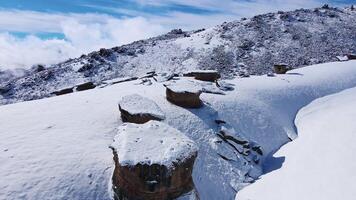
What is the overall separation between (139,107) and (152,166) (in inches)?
224

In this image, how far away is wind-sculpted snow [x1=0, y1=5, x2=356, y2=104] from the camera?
4534 cm

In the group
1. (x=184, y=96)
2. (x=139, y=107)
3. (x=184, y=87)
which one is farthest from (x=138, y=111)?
(x=184, y=87)

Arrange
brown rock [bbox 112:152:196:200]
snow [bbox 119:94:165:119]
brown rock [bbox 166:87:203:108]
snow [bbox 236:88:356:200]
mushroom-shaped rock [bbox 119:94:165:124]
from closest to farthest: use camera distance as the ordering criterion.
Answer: brown rock [bbox 112:152:196:200], snow [bbox 236:88:356:200], mushroom-shaped rock [bbox 119:94:165:124], snow [bbox 119:94:165:119], brown rock [bbox 166:87:203:108]

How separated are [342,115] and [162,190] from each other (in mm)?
13844

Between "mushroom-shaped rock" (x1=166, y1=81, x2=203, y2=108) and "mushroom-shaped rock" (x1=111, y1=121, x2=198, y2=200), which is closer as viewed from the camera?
"mushroom-shaped rock" (x1=111, y1=121, x2=198, y2=200)

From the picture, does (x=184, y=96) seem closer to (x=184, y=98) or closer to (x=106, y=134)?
(x=184, y=98)

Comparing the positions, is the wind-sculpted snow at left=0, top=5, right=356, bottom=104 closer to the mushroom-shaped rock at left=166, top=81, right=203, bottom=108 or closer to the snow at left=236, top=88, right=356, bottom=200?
the snow at left=236, top=88, right=356, bottom=200

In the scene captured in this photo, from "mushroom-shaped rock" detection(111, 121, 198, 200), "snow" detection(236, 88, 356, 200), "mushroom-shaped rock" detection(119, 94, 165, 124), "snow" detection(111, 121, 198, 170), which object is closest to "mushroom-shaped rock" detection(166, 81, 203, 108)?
"mushroom-shaped rock" detection(119, 94, 165, 124)

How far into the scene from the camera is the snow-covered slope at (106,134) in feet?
40.0

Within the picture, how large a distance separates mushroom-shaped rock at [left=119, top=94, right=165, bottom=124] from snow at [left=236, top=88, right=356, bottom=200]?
16.8 ft

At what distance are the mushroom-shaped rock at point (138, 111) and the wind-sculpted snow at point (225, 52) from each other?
86.6 feet

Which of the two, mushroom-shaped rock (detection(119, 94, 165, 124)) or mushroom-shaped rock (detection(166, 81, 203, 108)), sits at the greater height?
mushroom-shaped rock (detection(119, 94, 165, 124))

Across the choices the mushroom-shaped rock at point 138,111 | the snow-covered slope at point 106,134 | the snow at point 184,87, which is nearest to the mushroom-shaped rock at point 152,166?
the snow-covered slope at point 106,134

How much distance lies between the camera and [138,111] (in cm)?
1597
